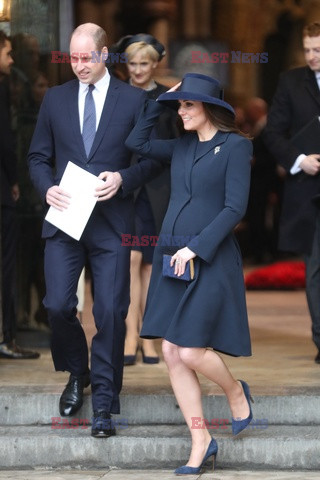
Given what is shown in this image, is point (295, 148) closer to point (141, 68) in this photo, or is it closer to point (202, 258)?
point (141, 68)

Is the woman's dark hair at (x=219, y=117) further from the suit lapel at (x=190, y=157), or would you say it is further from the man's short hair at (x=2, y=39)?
the man's short hair at (x=2, y=39)

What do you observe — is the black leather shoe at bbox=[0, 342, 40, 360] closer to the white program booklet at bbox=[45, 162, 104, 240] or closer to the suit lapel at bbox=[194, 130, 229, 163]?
the white program booklet at bbox=[45, 162, 104, 240]

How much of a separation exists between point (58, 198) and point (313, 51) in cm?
208

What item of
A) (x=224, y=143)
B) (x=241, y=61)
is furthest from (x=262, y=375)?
(x=241, y=61)

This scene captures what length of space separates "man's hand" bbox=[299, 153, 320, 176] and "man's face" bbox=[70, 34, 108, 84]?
166 centimetres

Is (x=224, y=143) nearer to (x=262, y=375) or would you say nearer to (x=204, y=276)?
(x=204, y=276)

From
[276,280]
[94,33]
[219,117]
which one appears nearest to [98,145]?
[94,33]

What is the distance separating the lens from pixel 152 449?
710 centimetres

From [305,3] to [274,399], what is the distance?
14.3 metres

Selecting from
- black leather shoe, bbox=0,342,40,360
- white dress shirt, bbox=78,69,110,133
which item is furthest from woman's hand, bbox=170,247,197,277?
black leather shoe, bbox=0,342,40,360

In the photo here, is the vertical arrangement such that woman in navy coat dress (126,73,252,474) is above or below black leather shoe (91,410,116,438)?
above

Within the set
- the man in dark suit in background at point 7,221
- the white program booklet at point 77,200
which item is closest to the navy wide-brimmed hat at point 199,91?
the white program booklet at point 77,200

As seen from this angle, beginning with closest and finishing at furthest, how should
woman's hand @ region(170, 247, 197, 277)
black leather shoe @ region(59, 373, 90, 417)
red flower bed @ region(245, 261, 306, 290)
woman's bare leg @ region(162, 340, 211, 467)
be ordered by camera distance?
woman's hand @ region(170, 247, 197, 277) → woman's bare leg @ region(162, 340, 211, 467) → black leather shoe @ region(59, 373, 90, 417) → red flower bed @ region(245, 261, 306, 290)

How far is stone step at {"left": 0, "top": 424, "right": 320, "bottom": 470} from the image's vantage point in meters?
7.02
